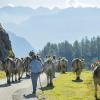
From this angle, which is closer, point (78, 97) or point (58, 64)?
point (78, 97)

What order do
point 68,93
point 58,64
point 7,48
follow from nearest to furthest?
point 68,93 → point 58,64 → point 7,48

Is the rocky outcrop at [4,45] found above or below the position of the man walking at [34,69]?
above

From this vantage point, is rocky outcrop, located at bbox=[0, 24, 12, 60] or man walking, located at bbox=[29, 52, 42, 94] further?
rocky outcrop, located at bbox=[0, 24, 12, 60]

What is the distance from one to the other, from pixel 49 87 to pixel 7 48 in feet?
295

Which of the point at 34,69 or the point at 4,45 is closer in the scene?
the point at 34,69

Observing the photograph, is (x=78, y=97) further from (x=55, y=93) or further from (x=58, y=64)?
(x=58, y=64)

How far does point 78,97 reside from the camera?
3428 cm

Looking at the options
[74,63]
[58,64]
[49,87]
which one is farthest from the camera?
[58,64]

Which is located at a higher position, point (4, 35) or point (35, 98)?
point (4, 35)

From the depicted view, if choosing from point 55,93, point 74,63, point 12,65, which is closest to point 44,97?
point 55,93

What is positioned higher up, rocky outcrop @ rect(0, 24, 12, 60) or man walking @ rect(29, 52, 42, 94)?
rocky outcrop @ rect(0, 24, 12, 60)

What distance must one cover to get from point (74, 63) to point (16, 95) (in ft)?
72.1

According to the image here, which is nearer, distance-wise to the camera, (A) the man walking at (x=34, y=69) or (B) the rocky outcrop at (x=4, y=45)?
(A) the man walking at (x=34, y=69)

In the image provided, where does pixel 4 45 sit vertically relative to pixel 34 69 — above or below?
above
